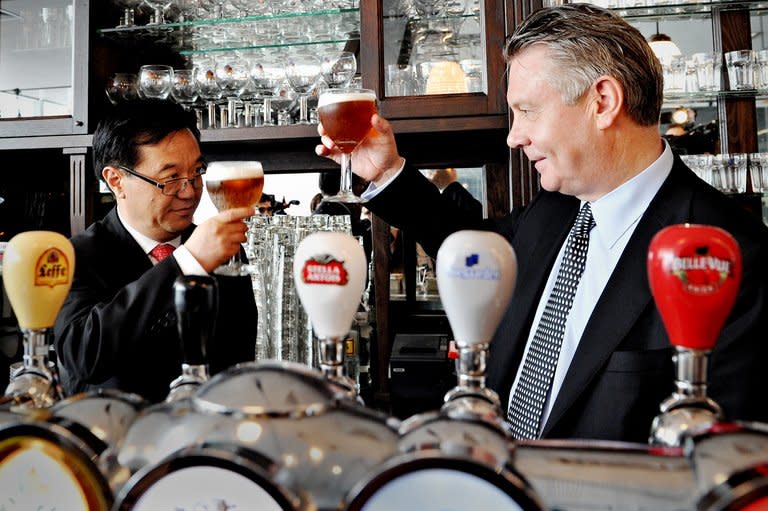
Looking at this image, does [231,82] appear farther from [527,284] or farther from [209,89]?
[527,284]

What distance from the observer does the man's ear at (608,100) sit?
133 cm

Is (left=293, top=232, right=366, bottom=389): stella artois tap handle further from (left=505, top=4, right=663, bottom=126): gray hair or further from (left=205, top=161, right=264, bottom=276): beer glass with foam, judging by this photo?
(left=505, top=4, right=663, bottom=126): gray hair

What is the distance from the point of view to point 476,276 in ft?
1.68

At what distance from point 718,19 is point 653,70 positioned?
3.79ft

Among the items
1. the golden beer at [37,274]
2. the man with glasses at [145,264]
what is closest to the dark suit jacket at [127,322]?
the man with glasses at [145,264]

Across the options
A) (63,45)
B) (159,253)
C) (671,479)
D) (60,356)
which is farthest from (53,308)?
(63,45)

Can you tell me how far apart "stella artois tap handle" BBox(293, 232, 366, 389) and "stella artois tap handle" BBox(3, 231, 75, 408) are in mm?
210

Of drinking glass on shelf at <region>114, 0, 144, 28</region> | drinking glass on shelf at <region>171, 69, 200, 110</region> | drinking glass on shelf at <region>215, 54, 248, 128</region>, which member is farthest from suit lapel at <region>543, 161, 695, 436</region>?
drinking glass on shelf at <region>114, 0, 144, 28</region>

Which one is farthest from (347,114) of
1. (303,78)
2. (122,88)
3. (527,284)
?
(122,88)

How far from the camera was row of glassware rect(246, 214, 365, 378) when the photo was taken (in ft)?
6.68

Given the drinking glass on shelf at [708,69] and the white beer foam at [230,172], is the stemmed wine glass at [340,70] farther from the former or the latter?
the drinking glass on shelf at [708,69]

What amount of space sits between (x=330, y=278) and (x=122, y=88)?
82.0 inches

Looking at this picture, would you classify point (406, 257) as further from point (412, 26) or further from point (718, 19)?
point (718, 19)

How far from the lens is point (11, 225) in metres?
2.56
